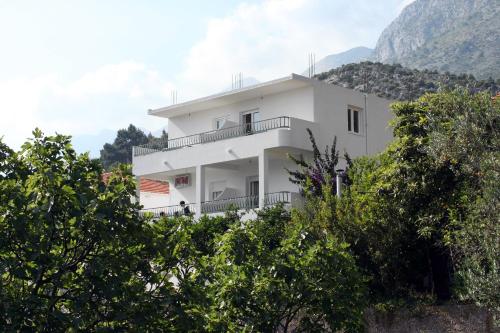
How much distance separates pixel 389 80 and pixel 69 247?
71000 millimetres

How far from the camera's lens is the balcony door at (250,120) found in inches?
1407

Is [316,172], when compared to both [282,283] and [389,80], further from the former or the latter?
[389,80]

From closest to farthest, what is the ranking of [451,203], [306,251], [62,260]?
[62,260] < [306,251] < [451,203]

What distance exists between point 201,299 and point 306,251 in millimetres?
3876

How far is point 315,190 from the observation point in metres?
28.4

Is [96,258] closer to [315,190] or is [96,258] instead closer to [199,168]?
[315,190]

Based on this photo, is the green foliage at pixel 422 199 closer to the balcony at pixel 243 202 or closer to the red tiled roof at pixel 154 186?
the balcony at pixel 243 202

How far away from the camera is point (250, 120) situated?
1471 inches

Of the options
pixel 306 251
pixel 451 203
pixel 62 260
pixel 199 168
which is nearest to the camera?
pixel 62 260

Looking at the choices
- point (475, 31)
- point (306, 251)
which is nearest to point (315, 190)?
point (306, 251)

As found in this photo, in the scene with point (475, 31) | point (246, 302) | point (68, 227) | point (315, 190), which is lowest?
point (246, 302)

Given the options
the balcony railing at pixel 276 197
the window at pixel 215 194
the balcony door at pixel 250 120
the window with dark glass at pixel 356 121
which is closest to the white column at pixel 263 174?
the balcony railing at pixel 276 197

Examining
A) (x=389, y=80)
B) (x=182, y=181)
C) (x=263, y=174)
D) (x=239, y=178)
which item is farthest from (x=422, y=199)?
(x=389, y=80)

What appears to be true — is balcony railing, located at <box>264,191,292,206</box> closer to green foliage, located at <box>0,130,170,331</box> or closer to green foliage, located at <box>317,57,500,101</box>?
green foliage, located at <box>0,130,170,331</box>
